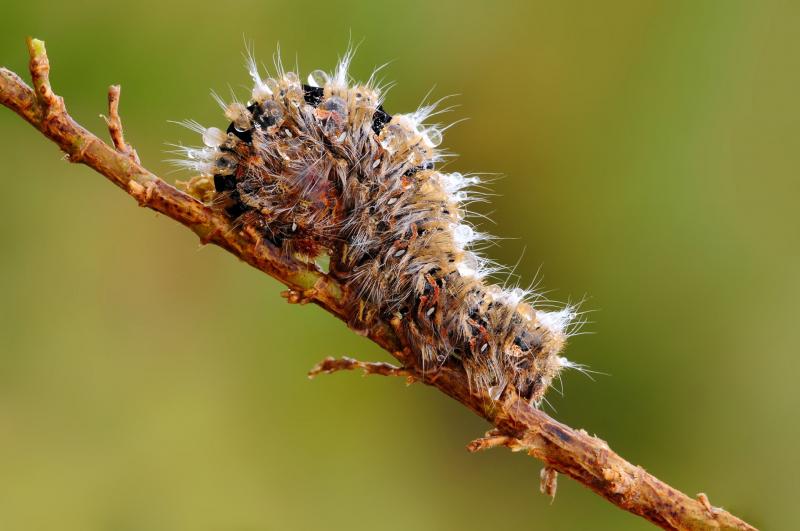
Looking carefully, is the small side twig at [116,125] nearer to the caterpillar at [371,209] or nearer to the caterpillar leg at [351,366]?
the caterpillar at [371,209]

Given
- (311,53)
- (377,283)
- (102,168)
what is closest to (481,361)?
(377,283)

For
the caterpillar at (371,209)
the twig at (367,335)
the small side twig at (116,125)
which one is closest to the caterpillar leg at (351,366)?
the twig at (367,335)

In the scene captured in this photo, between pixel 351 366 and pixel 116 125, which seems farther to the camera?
pixel 351 366

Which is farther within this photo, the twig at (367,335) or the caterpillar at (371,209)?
the caterpillar at (371,209)

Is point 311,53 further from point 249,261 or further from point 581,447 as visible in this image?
point 581,447

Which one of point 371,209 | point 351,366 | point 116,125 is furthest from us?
point 371,209

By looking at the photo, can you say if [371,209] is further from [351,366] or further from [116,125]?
[116,125]

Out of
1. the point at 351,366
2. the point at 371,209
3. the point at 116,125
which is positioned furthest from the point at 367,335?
the point at 116,125

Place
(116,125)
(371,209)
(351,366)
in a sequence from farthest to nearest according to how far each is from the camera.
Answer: (371,209)
(351,366)
(116,125)
